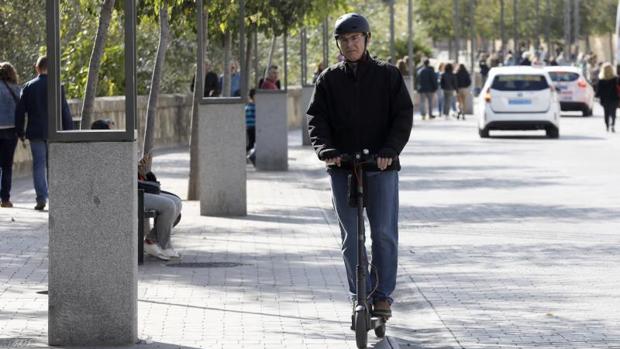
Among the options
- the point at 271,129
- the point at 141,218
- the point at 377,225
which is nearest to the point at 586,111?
the point at 271,129

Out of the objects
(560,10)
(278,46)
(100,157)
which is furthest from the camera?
(560,10)

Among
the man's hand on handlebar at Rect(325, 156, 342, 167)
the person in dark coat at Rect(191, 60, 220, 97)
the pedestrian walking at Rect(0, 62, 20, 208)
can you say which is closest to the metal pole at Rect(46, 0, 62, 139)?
the man's hand on handlebar at Rect(325, 156, 342, 167)

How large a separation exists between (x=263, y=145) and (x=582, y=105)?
2536 centimetres

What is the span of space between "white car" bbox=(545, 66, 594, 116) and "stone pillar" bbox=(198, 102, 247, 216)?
105 feet

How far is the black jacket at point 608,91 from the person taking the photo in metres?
40.3

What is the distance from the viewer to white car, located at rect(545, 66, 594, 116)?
49.7 m

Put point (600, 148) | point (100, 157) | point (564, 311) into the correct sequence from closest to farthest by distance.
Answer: point (100, 157)
point (564, 311)
point (600, 148)

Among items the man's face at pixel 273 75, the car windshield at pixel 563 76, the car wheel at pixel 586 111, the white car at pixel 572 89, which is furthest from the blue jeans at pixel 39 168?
the car wheel at pixel 586 111

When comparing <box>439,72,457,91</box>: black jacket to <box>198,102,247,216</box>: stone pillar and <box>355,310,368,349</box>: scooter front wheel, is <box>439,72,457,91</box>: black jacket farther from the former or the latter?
<box>355,310,368,349</box>: scooter front wheel

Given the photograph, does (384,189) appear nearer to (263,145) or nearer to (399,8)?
(263,145)

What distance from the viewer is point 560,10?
115 m

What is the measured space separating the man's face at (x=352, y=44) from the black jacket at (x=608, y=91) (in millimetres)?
31880

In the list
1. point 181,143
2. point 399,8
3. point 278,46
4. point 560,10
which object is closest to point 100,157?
point 181,143

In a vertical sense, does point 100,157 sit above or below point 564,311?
above
